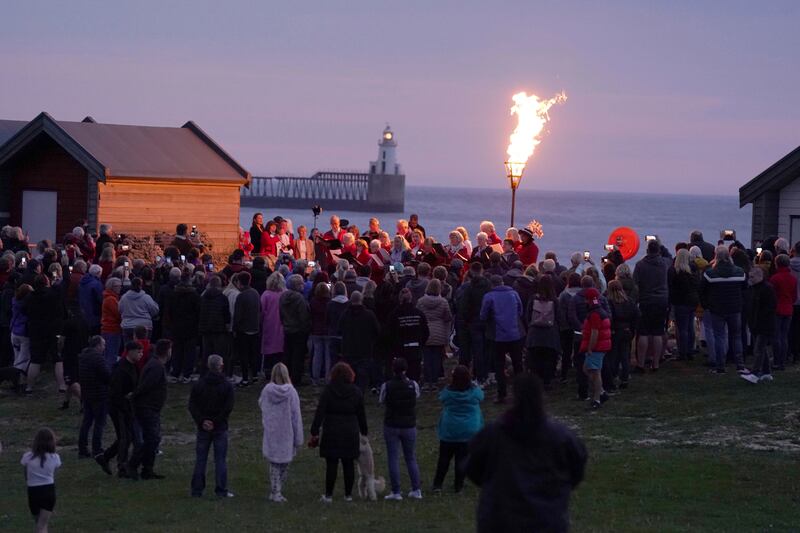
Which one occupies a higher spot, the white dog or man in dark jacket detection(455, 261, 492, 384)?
man in dark jacket detection(455, 261, 492, 384)

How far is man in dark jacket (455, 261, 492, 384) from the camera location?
1888 centimetres

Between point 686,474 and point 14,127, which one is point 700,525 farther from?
point 14,127

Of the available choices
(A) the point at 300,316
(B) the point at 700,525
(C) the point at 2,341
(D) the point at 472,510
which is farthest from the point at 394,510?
(C) the point at 2,341

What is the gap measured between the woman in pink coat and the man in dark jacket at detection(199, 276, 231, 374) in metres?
0.59

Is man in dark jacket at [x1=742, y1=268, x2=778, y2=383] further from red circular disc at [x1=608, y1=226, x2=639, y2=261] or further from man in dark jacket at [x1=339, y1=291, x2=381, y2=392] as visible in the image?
man in dark jacket at [x1=339, y1=291, x2=381, y2=392]

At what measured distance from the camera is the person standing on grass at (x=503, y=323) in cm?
1811

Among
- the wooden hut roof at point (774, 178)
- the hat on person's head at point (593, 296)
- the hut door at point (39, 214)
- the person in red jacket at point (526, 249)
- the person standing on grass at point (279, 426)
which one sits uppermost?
the wooden hut roof at point (774, 178)

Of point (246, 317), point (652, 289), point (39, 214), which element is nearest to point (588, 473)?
point (652, 289)

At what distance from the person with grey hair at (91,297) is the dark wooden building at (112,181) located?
1010 cm

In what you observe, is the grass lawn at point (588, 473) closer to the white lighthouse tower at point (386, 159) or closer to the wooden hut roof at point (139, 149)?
the wooden hut roof at point (139, 149)

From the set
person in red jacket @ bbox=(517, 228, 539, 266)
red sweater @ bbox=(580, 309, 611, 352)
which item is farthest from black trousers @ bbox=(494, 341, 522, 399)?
person in red jacket @ bbox=(517, 228, 539, 266)

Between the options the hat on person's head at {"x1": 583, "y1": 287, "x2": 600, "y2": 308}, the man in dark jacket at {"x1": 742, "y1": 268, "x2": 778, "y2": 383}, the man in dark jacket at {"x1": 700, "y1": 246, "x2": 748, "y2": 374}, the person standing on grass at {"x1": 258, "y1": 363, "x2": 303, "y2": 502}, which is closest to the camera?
the person standing on grass at {"x1": 258, "y1": 363, "x2": 303, "y2": 502}

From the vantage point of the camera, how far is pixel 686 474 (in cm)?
1382

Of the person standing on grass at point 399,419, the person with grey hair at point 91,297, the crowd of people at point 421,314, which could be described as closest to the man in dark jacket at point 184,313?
the crowd of people at point 421,314
